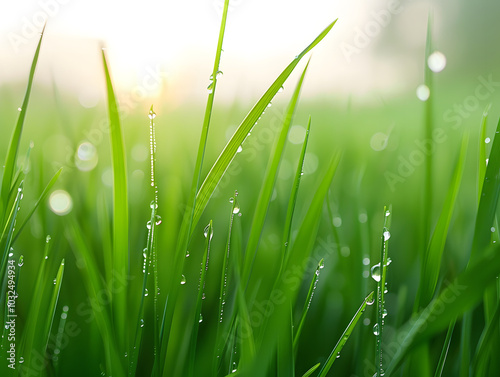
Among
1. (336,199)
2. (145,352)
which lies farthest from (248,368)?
(336,199)

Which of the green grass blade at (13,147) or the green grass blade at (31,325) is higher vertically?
the green grass blade at (13,147)

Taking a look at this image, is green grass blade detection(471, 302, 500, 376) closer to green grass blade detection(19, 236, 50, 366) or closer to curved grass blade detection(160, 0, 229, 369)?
curved grass blade detection(160, 0, 229, 369)

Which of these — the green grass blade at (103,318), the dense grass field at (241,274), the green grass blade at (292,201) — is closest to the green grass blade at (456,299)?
the dense grass field at (241,274)

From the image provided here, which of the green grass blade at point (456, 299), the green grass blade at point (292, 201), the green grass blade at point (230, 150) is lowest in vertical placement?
the green grass blade at point (456, 299)

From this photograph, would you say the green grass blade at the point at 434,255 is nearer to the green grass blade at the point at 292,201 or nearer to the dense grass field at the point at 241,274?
the dense grass field at the point at 241,274

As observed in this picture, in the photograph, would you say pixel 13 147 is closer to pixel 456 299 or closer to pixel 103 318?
pixel 103 318
